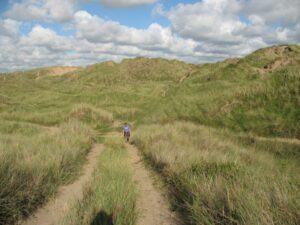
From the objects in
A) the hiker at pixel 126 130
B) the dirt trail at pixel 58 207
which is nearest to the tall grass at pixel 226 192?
the dirt trail at pixel 58 207

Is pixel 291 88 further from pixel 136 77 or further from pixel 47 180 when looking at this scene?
pixel 136 77

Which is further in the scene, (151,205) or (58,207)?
(151,205)

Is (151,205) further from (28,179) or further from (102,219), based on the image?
(28,179)

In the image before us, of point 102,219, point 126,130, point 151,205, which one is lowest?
point 126,130

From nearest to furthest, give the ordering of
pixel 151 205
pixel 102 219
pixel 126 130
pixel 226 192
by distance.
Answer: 1. pixel 102 219
2. pixel 226 192
3. pixel 151 205
4. pixel 126 130

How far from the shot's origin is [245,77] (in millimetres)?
33719

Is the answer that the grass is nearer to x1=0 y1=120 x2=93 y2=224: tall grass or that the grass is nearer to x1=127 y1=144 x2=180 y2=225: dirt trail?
x1=127 y1=144 x2=180 y2=225: dirt trail

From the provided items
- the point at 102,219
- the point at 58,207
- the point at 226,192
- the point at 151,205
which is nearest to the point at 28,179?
the point at 58,207

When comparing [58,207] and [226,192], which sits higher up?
[226,192]

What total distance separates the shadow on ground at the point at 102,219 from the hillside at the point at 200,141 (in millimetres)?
194

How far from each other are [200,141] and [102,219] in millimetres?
10889

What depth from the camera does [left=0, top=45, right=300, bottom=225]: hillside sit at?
232 inches

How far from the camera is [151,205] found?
784cm

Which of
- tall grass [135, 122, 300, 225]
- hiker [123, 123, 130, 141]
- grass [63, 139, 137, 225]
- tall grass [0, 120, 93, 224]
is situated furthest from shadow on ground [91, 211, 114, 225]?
hiker [123, 123, 130, 141]
